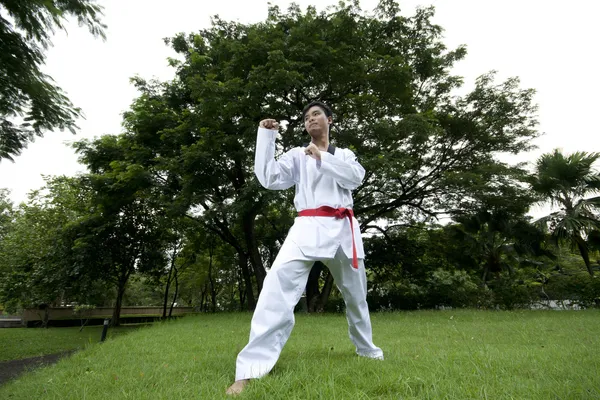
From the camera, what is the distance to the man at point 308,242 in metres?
2.54

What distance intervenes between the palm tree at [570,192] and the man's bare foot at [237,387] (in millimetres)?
12222

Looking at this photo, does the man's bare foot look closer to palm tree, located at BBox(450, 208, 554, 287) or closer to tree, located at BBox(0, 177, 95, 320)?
palm tree, located at BBox(450, 208, 554, 287)

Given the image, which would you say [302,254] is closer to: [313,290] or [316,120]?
[316,120]

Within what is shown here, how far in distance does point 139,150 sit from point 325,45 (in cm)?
640

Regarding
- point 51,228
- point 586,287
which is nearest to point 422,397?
point 586,287


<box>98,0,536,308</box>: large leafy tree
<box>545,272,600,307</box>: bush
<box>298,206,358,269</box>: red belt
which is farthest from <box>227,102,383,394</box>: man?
<box>545,272,600,307</box>: bush

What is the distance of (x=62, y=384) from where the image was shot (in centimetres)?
303

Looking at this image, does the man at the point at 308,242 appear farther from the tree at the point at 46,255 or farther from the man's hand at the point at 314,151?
the tree at the point at 46,255

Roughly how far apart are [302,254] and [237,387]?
3.14 ft

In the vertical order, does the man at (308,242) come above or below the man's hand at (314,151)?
below

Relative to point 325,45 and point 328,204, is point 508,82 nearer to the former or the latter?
point 325,45

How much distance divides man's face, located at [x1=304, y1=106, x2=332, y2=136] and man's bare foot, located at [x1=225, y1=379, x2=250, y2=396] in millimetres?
1947

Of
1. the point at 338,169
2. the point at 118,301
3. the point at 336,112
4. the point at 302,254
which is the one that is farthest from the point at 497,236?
the point at 118,301

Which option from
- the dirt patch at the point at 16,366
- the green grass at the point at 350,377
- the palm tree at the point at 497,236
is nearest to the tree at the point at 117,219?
the dirt patch at the point at 16,366
